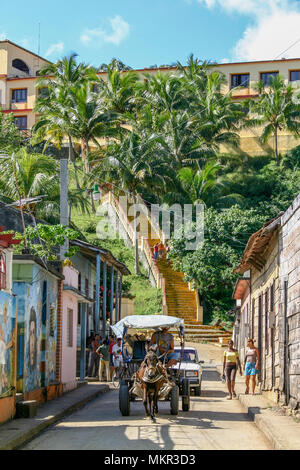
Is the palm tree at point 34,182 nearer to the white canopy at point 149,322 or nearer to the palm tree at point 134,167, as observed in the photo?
the palm tree at point 134,167

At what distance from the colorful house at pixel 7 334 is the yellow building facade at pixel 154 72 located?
171 ft

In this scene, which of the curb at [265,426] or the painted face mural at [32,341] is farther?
the painted face mural at [32,341]

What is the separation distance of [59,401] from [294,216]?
7.93m

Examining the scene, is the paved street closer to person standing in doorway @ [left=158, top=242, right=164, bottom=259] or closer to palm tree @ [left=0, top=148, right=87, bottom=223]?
palm tree @ [left=0, top=148, right=87, bottom=223]

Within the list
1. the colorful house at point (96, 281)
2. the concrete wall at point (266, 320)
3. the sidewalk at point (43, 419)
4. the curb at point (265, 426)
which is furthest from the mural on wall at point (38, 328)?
the colorful house at point (96, 281)

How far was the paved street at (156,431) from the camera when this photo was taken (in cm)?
1152

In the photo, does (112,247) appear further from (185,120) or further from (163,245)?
(185,120)

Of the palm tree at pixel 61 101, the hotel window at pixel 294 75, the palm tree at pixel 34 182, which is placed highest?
the hotel window at pixel 294 75

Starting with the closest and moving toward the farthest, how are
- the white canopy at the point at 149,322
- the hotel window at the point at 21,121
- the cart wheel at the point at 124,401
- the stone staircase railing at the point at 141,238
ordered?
the cart wheel at the point at 124,401
the white canopy at the point at 149,322
the stone staircase railing at the point at 141,238
the hotel window at the point at 21,121

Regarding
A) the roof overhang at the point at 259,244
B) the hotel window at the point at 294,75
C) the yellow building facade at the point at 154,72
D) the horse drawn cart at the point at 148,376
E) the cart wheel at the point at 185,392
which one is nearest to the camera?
the horse drawn cart at the point at 148,376

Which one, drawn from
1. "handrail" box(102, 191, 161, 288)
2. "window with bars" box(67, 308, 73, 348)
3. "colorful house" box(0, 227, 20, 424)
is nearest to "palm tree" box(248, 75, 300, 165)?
"handrail" box(102, 191, 161, 288)

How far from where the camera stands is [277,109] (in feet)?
198

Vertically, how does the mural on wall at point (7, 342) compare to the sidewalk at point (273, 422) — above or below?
above

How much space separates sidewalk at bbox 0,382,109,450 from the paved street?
0.63 feet
